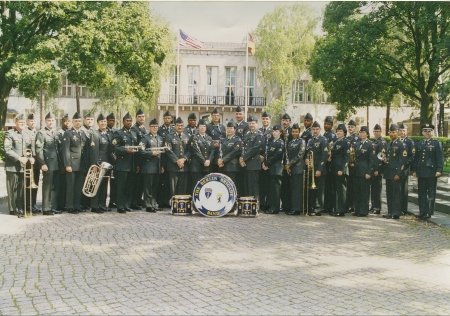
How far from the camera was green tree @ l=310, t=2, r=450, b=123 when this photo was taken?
2350 centimetres

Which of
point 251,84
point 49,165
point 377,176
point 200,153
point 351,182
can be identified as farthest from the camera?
point 251,84

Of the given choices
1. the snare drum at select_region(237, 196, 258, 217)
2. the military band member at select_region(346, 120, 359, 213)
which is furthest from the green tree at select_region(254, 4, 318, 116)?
the snare drum at select_region(237, 196, 258, 217)

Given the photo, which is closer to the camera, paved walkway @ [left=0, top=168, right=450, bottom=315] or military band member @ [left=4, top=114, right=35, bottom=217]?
paved walkway @ [left=0, top=168, right=450, bottom=315]

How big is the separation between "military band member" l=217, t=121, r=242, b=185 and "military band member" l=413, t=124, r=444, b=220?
182 inches

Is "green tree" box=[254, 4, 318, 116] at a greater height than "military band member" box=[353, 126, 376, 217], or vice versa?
"green tree" box=[254, 4, 318, 116]

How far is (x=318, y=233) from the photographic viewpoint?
398 inches

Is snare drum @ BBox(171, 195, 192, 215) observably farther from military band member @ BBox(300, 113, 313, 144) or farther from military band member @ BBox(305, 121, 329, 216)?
military band member @ BBox(300, 113, 313, 144)

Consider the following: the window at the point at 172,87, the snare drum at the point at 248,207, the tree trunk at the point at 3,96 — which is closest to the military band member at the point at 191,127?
the snare drum at the point at 248,207

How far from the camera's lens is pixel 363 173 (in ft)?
41.9

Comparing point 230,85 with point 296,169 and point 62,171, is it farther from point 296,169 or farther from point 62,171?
point 62,171

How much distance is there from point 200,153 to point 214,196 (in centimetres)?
139

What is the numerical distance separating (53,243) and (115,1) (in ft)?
65.1

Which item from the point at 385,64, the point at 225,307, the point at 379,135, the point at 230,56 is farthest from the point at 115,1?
the point at 230,56

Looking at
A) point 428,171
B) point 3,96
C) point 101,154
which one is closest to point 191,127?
point 101,154
